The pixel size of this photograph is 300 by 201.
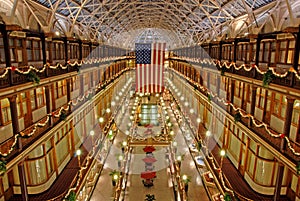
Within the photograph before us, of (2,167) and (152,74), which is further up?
(152,74)

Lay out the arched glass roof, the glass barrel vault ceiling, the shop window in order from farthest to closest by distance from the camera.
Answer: the glass barrel vault ceiling → the arched glass roof → the shop window

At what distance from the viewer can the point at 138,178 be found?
24.5 meters

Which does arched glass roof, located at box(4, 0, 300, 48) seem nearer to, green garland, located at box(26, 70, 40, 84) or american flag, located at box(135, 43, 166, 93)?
green garland, located at box(26, 70, 40, 84)

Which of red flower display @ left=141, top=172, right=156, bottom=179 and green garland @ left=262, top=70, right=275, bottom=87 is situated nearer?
green garland @ left=262, top=70, right=275, bottom=87

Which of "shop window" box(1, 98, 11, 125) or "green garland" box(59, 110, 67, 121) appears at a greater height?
"shop window" box(1, 98, 11, 125)

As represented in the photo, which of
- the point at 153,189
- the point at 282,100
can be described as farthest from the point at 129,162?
the point at 282,100

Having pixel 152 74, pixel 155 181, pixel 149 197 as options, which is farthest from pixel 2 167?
pixel 152 74

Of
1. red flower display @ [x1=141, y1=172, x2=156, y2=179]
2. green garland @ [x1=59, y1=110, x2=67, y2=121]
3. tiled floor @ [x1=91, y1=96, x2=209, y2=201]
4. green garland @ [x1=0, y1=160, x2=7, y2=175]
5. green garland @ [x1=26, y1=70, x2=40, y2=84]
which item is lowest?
tiled floor @ [x1=91, y1=96, x2=209, y2=201]

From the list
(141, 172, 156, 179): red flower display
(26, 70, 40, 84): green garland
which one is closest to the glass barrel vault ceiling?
(26, 70, 40, 84): green garland

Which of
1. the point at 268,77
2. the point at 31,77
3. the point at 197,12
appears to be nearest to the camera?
the point at 268,77

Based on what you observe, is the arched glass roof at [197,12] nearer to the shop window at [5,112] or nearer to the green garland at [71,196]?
the shop window at [5,112]

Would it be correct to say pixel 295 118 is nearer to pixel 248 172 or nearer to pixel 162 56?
pixel 248 172

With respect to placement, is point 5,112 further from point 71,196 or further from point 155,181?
point 155,181

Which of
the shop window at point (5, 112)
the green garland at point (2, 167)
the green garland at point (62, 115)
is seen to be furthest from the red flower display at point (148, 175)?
the green garland at point (2, 167)
